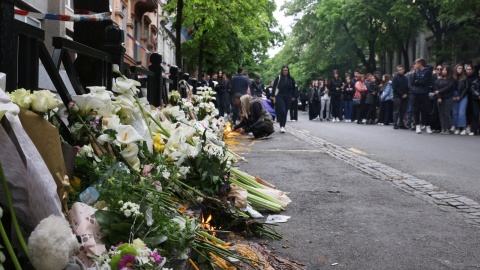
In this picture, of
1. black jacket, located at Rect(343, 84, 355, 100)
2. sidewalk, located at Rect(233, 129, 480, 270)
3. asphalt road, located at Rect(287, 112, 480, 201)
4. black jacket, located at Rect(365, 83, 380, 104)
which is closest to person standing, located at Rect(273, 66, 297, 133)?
asphalt road, located at Rect(287, 112, 480, 201)

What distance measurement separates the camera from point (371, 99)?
2741 cm

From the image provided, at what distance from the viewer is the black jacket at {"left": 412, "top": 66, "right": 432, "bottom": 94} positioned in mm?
19812

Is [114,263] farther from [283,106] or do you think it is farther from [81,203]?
[283,106]

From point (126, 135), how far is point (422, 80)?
17.2 meters

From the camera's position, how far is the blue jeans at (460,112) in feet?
62.1

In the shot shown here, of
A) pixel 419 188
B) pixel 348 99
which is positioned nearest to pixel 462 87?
pixel 348 99

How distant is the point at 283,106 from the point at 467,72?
16.8 ft

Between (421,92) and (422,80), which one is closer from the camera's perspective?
(422,80)

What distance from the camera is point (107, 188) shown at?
3.01 metres

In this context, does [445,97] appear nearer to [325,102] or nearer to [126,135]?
[325,102]

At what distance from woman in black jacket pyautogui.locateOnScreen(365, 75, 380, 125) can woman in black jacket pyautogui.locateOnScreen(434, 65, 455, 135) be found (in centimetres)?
755

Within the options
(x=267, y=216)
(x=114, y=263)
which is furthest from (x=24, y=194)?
(x=267, y=216)

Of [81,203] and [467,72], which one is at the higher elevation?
[467,72]

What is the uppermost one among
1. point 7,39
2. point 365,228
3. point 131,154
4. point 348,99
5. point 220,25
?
point 220,25
